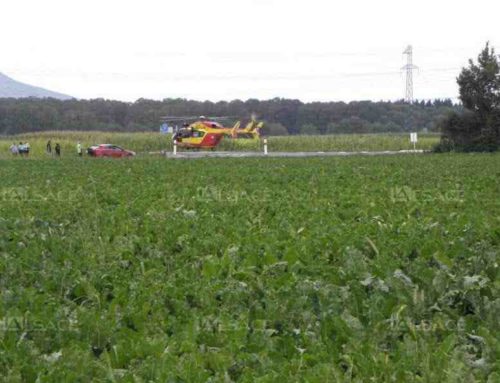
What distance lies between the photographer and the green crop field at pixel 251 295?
421 centimetres

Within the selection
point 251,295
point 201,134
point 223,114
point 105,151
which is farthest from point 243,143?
point 251,295

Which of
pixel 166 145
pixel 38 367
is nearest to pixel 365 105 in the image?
pixel 166 145

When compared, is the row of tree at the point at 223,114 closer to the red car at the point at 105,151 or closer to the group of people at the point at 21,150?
the group of people at the point at 21,150

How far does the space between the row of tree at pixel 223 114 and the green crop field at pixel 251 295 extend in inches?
3244

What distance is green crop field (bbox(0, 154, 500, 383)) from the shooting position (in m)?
4.21

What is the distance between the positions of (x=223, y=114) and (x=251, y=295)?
88.0 meters

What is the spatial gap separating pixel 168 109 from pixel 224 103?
6744 mm

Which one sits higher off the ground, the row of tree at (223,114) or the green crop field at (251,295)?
the row of tree at (223,114)

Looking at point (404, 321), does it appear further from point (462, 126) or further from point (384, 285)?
point (462, 126)

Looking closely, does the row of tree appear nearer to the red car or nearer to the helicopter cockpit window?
the helicopter cockpit window

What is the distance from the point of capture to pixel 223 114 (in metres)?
93.5

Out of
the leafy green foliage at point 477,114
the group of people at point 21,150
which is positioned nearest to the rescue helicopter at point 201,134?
the group of people at point 21,150

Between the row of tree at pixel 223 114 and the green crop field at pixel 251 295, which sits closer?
the green crop field at pixel 251 295

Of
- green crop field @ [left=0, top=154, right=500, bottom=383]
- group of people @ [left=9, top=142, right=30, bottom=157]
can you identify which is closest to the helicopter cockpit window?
group of people @ [left=9, top=142, right=30, bottom=157]
